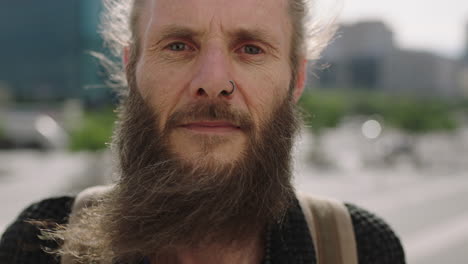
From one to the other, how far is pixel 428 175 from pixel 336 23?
Answer: 51.4 feet

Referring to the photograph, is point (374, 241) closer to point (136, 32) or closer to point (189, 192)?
point (189, 192)

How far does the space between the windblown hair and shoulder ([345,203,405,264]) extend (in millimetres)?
630

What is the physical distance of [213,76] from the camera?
1512 millimetres

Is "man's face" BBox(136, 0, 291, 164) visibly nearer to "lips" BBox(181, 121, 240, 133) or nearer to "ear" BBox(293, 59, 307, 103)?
"lips" BBox(181, 121, 240, 133)

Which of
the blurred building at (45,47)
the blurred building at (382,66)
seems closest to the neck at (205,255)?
the blurred building at (45,47)

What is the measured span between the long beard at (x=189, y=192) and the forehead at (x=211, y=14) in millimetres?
278

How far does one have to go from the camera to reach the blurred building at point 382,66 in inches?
3386

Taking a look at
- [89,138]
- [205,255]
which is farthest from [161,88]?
[89,138]

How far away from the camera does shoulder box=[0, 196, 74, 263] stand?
171 cm

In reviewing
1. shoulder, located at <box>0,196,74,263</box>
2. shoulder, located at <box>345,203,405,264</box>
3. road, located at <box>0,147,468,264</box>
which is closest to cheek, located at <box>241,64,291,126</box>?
shoulder, located at <box>345,203,405,264</box>

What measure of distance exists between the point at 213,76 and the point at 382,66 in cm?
8987

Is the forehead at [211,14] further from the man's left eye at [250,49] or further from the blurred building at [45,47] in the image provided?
the blurred building at [45,47]

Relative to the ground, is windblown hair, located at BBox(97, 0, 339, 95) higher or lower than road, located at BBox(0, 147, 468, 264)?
higher

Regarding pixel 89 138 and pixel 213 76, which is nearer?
pixel 213 76
